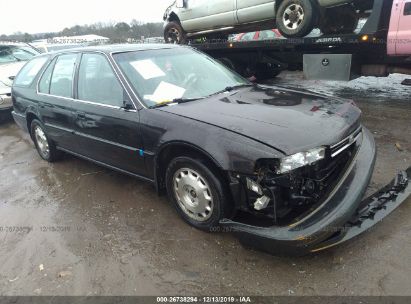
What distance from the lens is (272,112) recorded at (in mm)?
2857

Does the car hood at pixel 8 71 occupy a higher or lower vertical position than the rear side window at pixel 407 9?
lower

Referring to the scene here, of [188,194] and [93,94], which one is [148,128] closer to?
[188,194]

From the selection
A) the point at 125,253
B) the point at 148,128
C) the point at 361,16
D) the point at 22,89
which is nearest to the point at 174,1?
the point at 361,16

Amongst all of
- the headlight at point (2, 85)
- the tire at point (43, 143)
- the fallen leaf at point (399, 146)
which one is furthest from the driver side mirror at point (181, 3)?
the fallen leaf at point (399, 146)

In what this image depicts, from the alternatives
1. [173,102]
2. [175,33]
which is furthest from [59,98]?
[175,33]

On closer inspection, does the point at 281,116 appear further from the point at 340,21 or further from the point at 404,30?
the point at 340,21

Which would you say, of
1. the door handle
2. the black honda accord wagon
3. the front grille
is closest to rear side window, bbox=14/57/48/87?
the black honda accord wagon

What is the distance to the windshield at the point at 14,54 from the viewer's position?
29.7ft

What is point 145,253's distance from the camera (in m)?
2.91

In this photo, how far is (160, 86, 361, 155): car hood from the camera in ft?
8.21

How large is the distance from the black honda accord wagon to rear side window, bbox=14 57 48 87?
808mm

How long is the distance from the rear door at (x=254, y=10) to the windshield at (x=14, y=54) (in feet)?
19.0

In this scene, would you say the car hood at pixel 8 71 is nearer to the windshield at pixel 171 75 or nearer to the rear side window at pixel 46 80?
the rear side window at pixel 46 80

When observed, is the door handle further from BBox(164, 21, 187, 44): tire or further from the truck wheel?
BBox(164, 21, 187, 44): tire
